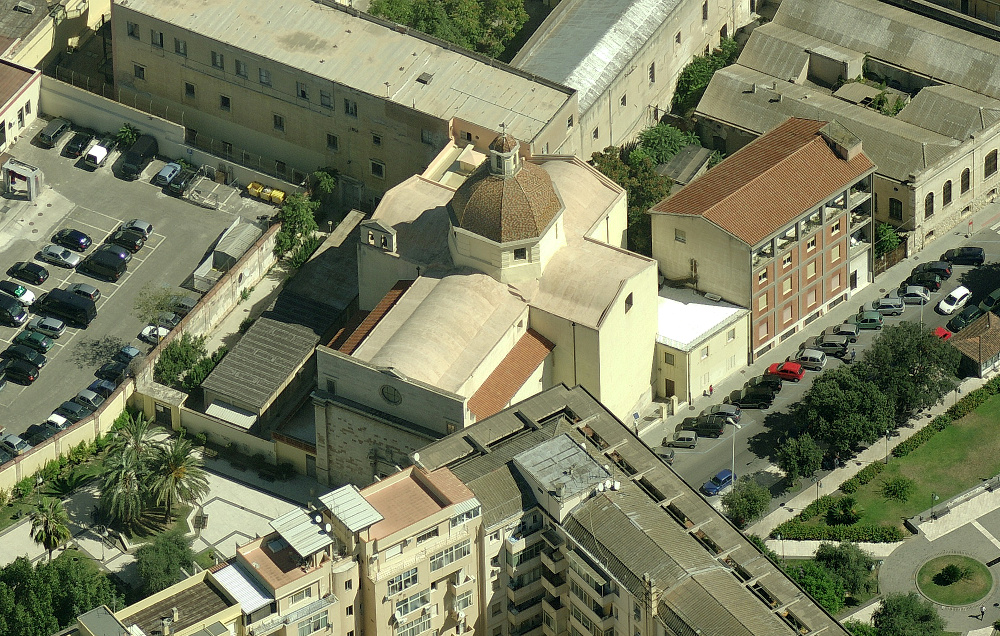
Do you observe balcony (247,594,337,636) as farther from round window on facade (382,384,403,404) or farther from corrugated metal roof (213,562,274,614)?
round window on facade (382,384,403,404)

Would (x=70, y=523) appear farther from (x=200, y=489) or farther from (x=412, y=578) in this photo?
(x=412, y=578)

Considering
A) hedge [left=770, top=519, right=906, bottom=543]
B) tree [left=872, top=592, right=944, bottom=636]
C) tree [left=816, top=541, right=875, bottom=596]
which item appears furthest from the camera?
hedge [left=770, top=519, right=906, bottom=543]

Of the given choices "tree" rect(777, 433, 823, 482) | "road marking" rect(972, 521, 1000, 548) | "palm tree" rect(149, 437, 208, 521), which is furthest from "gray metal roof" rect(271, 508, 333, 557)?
"road marking" rect(972, 521, 1000, 548)

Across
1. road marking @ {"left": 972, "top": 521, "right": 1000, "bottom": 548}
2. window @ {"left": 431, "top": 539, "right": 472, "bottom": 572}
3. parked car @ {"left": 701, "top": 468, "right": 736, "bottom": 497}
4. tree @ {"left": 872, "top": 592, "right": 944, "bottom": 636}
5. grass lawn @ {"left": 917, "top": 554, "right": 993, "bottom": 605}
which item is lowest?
tree @ {"left": 872, "top": 592, "right": 944, "bottom": 636}

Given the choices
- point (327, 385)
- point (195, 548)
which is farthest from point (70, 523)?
point (327, 385)

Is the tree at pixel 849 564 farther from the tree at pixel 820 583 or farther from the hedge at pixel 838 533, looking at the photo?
the hedge at pixel 838 533

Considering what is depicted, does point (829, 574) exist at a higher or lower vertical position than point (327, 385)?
lower
